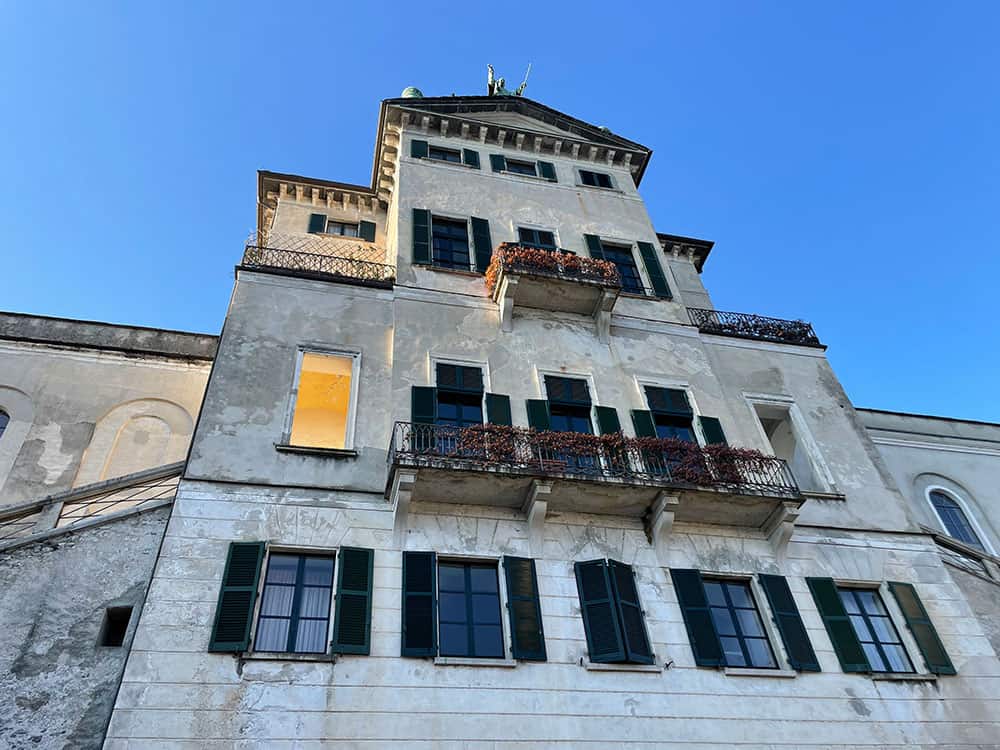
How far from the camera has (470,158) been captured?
22.4 m

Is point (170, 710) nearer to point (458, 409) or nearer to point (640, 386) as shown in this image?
point (458, 409)

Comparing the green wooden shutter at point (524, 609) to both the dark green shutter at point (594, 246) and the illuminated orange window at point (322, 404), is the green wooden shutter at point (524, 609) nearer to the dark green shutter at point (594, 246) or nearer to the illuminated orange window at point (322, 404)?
the illuminated orange window at point (322, 404)

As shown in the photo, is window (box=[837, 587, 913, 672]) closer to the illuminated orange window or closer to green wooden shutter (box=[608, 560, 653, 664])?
green wooden shutter (box=[608, 560, 653, 664])

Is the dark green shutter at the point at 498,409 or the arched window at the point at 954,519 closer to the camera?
the dark green shutter at the point at 498,409

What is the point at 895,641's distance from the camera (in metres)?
13.9

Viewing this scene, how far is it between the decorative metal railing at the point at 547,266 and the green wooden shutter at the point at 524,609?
6.99m

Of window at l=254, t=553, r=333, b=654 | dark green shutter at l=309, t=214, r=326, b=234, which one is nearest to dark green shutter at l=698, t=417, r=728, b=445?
window at l=254, t=553, r=333, b=654

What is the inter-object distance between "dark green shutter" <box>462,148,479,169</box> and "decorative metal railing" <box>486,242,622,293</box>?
15.7 ft

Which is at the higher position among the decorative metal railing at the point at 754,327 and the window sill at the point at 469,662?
the decorative metal railing at the point at 754,327

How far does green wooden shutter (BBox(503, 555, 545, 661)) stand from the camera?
1184 cm

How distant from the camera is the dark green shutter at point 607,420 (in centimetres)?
1560

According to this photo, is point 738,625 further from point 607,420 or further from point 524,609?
point 607,420

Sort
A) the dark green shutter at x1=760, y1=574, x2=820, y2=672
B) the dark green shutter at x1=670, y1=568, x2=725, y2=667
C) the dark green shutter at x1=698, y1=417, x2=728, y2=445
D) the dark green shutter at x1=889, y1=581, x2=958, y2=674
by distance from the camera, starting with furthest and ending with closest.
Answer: the dark green shutter at x1=698, y1=417, x2=728, y2=445, the dark green shutter at x1=889, y1=581, x2=958, y2=674, the dark green shutter at x1=760, y1=574, x2=820, y2=672, the dark green shutter at x1=670, y1=568, x2=725, y2=667

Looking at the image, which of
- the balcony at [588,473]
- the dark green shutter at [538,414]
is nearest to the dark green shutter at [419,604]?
the balcony at [588,473]
